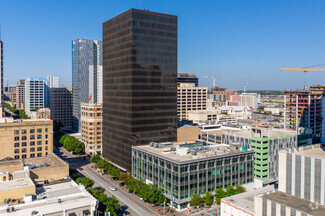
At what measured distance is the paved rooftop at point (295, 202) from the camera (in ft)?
183

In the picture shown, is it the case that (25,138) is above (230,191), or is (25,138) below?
above

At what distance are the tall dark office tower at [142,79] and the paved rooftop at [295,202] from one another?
62.4 metres

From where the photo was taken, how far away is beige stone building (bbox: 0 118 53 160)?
10344 centimetres

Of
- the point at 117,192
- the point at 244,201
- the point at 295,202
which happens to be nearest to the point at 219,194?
the point at 244,201

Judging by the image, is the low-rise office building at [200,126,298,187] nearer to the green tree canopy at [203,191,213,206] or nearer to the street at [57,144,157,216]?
the green tree canopy at [203,191,213,206]

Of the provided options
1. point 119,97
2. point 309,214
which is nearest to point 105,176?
point 119,97

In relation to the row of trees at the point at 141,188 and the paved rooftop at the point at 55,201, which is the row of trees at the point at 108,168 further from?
the paved rooftop at the point at 55,201

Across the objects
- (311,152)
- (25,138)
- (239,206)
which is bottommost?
(239,206)

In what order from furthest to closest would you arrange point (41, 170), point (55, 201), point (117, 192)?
1. point (117, 192)
2. point (41, 170)
3. point (55, 201)

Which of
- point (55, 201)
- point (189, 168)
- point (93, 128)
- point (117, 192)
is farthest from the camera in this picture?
point (93, 128)

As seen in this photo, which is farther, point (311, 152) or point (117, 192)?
point (117, 192)

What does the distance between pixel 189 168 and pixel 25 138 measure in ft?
207

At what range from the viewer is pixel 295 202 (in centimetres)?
6038

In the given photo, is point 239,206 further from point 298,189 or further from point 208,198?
point 208,198
